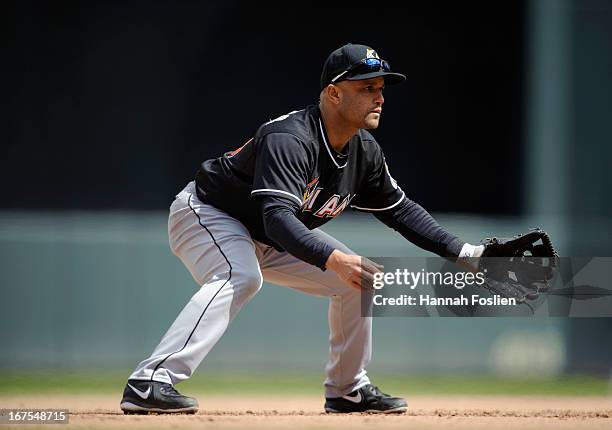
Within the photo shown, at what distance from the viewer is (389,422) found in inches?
138

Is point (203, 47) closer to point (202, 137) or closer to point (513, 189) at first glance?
point (202, 137)

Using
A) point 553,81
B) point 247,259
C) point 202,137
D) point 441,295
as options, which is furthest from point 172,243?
point 553,81

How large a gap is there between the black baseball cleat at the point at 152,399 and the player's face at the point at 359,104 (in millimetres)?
1124

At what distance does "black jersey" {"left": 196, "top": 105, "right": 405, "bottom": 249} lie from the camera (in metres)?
3.43

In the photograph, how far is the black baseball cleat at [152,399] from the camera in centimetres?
339

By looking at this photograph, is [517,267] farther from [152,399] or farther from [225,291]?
[152,399]

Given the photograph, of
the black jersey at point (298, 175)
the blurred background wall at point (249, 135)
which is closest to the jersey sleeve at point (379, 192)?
the black jersey at point (298, 175)

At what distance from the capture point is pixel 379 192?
4000 mm

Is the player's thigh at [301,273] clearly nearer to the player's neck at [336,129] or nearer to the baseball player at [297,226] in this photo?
the baseball player at [297,226]

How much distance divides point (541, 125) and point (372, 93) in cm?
267

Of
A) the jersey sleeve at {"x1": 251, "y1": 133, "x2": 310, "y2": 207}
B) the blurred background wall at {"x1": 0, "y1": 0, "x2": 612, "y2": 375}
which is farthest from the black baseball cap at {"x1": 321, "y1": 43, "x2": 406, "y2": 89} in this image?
the blurred background wall at {"x1": 0, "y1": 0, "x2": 612, "y2": 375}

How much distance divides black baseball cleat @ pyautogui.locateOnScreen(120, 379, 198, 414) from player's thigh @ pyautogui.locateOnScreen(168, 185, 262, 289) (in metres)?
0.42

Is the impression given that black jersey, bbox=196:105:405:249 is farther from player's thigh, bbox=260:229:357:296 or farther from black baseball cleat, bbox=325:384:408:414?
black baseball cleat, bbox=325:384:408:414

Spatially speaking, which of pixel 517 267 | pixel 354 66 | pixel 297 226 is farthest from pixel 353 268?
pixel 517 267
